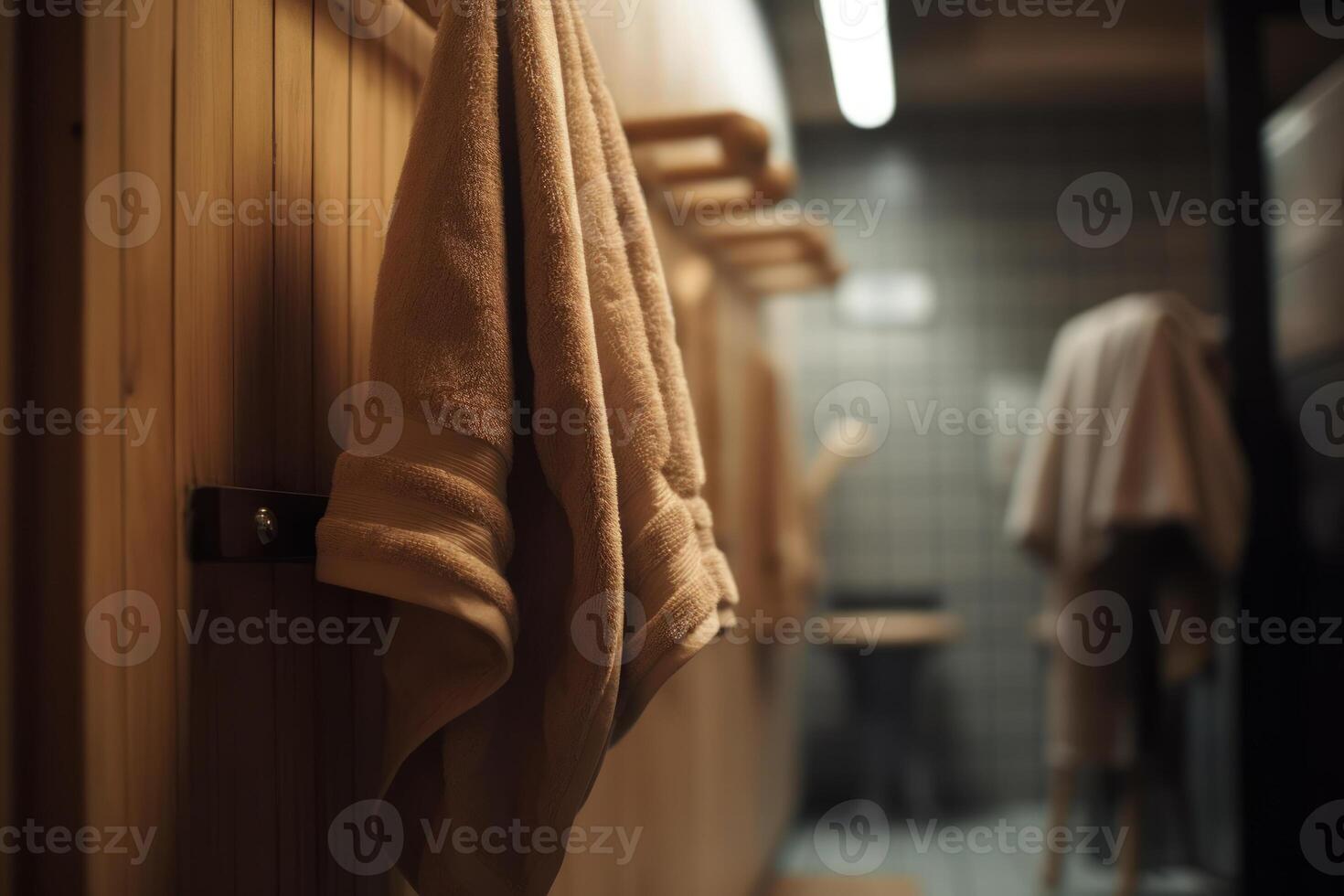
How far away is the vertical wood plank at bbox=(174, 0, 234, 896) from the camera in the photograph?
408 millimetres

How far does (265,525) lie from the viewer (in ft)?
1.45

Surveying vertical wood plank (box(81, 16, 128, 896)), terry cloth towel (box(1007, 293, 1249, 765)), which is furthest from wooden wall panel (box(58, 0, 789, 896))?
terry cloth towel (box(1007, 293, 1249, 765))

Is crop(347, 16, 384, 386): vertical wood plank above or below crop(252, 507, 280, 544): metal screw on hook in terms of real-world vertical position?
above

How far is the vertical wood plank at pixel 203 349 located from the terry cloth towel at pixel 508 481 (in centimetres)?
5

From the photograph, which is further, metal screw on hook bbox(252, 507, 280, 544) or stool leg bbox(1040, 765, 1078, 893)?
stool leg bbox(1040, 765, 1078, 893)

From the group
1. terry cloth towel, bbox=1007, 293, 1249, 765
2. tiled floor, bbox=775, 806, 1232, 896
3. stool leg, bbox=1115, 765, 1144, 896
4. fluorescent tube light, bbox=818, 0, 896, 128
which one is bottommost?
tiled floor, bbox=775, 806, 1232, 896

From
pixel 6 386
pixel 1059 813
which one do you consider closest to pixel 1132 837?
pixel 1059 813

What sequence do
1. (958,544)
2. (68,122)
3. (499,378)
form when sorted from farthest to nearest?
(958,544)
(499,378)
(68,122)

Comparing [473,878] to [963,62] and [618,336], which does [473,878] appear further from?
[963,62]

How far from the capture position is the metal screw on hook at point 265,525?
44 cm

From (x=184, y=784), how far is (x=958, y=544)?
2204mm

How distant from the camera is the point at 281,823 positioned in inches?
18.4

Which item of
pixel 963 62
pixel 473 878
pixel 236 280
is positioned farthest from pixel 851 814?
pixel 236 280

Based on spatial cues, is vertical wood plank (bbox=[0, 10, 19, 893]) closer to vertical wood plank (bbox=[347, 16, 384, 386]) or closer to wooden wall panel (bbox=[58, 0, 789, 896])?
wooden wall panel (bbox=[58, 0, 789, 896])
